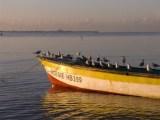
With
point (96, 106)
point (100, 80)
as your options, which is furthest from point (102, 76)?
point (96, 106)

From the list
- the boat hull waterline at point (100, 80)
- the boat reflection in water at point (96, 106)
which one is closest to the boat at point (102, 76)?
the boat hull waterline at point (100, 80)

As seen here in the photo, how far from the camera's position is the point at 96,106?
1009 inches

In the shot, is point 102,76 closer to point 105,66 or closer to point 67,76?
point 105,66

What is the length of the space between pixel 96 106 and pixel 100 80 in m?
3.90

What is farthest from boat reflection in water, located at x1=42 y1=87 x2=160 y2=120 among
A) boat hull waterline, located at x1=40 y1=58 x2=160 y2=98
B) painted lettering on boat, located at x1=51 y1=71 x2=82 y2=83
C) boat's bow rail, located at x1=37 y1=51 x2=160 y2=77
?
boat's bow rail, located at x1=37 y1=51 x2=160 y2=77

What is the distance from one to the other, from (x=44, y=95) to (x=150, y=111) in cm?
900

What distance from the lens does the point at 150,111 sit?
24.2 m

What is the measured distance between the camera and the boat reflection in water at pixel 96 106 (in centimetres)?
2319

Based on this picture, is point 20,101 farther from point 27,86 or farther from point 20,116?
point 27,86

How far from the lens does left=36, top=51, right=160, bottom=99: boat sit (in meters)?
26.9

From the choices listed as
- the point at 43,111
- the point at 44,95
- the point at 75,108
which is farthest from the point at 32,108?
the point at 44,95

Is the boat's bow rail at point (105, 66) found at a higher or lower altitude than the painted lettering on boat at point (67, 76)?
higher

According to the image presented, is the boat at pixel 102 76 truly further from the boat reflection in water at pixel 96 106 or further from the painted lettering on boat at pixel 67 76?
the boat reflection in water at pixel 96 106

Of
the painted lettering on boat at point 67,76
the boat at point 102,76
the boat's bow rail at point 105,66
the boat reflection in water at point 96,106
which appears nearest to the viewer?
the boat reflection in water at point 96,106
